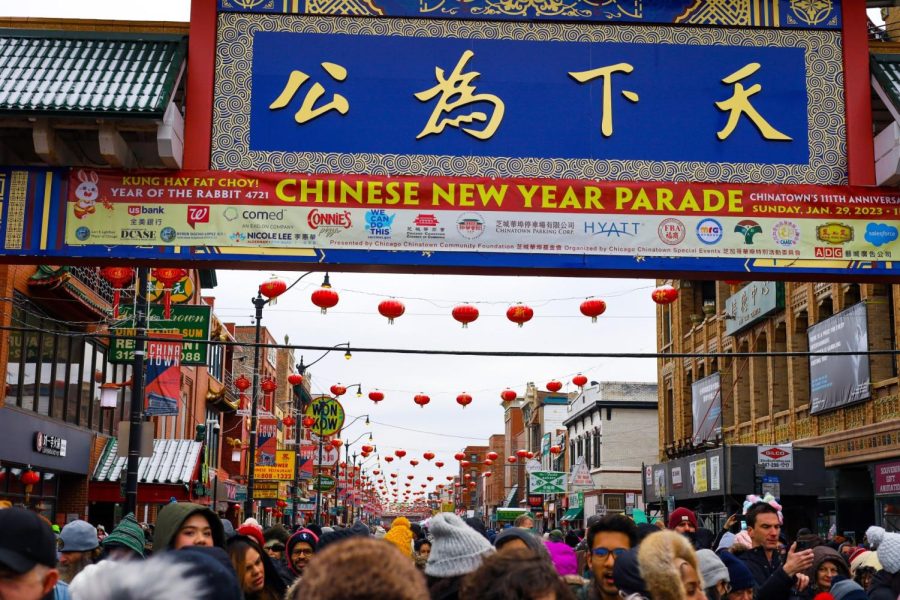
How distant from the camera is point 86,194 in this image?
10609 millimetres

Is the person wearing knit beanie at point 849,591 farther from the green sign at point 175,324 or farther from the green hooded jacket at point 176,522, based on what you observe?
the green sign at point 175,324

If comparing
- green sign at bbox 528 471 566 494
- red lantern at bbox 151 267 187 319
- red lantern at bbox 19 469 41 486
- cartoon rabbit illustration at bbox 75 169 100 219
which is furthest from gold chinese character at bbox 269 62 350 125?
green sign at bbox 528 471 566 494

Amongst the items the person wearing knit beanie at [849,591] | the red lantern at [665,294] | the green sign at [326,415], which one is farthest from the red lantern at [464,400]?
the person wearing knit beanie at [849,591]

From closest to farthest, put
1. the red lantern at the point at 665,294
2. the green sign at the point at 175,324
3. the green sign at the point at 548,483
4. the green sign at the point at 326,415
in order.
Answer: the red lantern at the point at 665,294 → the green sign at the point at 175,324 → the green sign at the point at 326,415 → the green sign at the point at 548,483

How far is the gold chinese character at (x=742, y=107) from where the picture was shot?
11039 mm

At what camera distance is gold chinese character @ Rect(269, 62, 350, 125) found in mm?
10938

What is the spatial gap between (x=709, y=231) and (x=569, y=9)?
286cm

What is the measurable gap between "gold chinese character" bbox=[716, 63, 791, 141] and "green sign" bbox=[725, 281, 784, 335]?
21898 mm

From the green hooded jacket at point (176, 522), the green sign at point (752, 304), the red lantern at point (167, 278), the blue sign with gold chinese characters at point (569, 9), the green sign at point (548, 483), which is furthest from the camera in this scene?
the green sign at point (548, 483)

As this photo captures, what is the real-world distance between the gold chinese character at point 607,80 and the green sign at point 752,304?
2242 cm

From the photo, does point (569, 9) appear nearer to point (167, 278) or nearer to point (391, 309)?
point (391, 309)

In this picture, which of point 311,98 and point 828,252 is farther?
point 311,98

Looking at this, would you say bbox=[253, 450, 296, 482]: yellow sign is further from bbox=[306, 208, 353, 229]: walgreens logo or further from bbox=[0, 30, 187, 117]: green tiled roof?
bbox=[306, 208, 353, 229]: walgreens logo

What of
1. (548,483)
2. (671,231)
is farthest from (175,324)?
(548,483)
